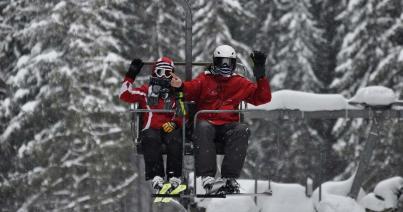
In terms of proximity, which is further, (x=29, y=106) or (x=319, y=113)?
(x=29, y=106)

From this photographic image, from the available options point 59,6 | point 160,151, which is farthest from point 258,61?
point 59,6

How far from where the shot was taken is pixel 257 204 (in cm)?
1217

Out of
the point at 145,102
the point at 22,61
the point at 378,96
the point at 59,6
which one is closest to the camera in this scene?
the point at 145,102

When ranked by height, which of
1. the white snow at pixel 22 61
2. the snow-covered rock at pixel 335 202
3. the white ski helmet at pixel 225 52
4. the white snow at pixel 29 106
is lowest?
the snow-covered rock at pixel 335 202

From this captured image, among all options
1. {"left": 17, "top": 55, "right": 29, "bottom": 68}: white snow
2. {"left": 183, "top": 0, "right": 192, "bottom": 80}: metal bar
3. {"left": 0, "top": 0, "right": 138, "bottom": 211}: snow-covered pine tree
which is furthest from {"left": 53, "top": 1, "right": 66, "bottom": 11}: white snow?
{"left": 183, "top": 0, "right": 192, "bottom": 80}: metal bar

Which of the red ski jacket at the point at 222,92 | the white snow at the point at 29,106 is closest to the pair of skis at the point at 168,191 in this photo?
the red ski jacket at the point at 222,92

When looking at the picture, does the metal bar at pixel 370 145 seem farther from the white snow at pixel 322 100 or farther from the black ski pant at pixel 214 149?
the black ski pant at pixel 214 149

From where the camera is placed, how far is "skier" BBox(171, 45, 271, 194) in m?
8.34

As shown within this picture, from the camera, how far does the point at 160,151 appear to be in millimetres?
8570

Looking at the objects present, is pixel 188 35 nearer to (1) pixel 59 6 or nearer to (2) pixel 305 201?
(2) pixel 305 201

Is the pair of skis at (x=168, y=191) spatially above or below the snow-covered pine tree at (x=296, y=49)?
below

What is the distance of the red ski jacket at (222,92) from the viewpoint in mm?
8609

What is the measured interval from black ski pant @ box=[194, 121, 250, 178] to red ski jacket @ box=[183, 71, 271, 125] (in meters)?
0.20

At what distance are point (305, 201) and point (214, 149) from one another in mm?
4179
